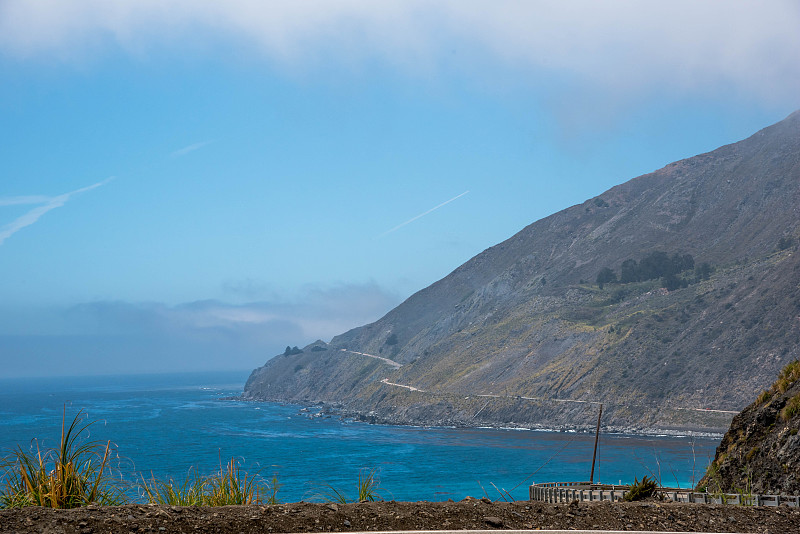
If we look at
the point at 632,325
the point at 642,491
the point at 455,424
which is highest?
the point at 632,325

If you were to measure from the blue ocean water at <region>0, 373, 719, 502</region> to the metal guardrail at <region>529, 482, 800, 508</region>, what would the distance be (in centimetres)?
3928

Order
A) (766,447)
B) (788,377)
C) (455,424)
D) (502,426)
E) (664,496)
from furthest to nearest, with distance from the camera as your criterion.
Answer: (455,424), (502,426), (788,377), (766,447), (664,496)

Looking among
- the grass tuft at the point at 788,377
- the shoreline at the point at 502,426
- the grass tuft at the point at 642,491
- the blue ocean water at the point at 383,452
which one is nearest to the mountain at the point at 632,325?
the shoreline at the point at 502,426

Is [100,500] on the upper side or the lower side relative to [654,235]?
lower

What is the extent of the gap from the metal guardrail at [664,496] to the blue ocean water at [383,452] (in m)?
39.3

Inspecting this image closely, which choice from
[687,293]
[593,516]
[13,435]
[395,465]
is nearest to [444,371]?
[687,293]

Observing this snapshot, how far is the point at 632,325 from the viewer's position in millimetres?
127688

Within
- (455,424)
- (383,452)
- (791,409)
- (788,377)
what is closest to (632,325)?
(455,424)

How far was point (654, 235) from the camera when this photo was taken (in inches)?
6895

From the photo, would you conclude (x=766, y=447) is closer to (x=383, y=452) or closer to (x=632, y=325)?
(x=383, y=452)

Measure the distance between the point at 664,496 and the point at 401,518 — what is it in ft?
22.7

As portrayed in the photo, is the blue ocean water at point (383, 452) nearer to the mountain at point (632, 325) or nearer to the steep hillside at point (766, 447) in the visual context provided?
the mountain at point (632, 325)

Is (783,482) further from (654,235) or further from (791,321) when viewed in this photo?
(654,235)

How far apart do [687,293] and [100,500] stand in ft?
452
